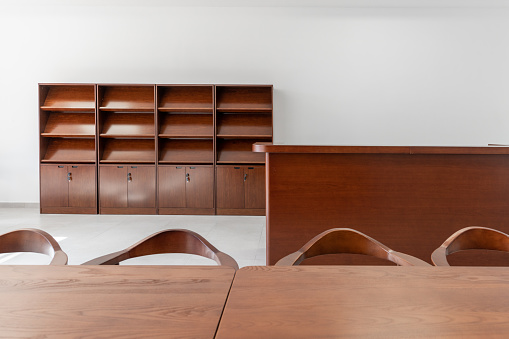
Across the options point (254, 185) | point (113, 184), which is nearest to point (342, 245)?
point (254, 185)

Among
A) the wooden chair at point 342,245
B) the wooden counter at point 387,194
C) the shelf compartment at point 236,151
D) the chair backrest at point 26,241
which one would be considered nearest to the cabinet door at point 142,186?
the shelf compartment at point 236,151

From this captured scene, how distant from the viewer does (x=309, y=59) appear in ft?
19.0

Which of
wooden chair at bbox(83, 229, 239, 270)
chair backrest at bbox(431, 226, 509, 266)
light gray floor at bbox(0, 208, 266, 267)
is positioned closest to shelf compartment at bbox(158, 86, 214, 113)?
light gray floor at bbox(0, 208, 266, 267)

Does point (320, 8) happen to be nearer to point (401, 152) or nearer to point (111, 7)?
point (111, 7)

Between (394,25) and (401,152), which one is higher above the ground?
(394,25)

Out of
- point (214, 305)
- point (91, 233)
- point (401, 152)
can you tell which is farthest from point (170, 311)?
point (91, 233)

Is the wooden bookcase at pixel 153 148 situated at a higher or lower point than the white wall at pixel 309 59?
lower

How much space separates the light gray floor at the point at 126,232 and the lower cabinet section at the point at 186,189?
8.7 inches

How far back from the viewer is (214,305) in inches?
32.0

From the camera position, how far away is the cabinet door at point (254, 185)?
5.47 meters

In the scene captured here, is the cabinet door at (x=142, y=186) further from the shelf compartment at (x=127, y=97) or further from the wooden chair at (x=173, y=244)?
the wooden chair at (x=173, y=244)

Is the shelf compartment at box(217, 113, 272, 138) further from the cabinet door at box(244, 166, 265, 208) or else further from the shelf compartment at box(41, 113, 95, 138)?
the shelf compartment at box(41, 113, 95, 138)

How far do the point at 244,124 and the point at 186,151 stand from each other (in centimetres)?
98

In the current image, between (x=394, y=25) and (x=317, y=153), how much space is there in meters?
4.08
